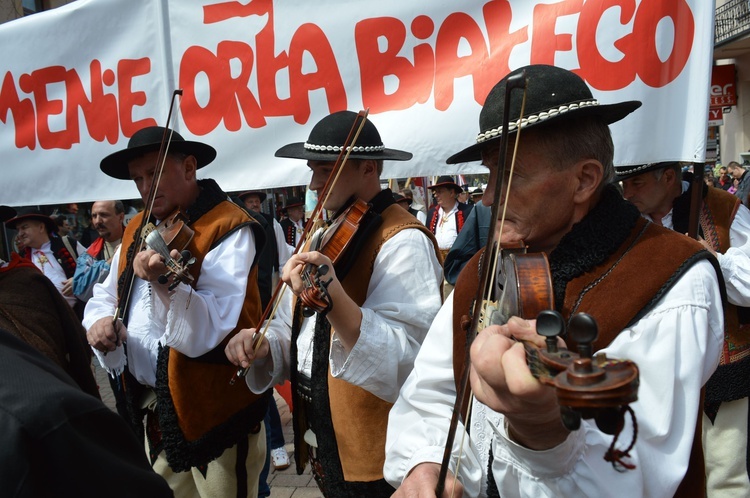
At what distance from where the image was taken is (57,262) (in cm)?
598

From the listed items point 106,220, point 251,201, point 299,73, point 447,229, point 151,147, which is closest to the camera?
point 151,147

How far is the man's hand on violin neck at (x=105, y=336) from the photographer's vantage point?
2785 millimetres

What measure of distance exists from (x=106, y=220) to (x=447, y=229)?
17.0ft

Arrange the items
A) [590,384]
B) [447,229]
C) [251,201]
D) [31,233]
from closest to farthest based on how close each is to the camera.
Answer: [590,384], [31,233], [251,201], [447,229]

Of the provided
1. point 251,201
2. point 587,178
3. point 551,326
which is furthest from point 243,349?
point 251,201

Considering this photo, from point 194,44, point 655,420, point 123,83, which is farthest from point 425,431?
point 123,83

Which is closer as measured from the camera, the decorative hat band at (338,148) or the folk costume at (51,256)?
the decorative hat band at (338,148)

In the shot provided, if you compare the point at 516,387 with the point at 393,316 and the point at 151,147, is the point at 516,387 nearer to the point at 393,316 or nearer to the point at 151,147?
the point at 393,316

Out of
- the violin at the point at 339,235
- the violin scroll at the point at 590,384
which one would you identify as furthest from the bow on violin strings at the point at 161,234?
the violin scroll at the point at 590,384

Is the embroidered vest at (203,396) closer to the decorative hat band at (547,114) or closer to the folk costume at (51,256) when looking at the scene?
the decorative hat band at (547,114)

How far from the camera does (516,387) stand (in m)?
0.98

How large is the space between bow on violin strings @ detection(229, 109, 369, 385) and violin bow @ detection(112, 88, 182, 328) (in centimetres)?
76

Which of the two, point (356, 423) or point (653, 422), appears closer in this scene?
point (653, 422)

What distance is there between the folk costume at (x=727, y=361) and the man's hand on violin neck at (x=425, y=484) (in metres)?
2.15
